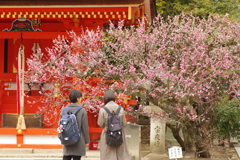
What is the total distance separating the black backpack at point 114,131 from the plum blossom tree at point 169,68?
2.90 metres

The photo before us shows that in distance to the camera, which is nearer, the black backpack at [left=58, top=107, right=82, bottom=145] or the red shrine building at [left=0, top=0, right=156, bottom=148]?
the black backpack at [left=58, top=107, right=82, bottom=145]

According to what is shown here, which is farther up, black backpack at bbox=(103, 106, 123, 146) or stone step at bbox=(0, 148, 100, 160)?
black backpack at bbox=(103, 106, 123, 146)

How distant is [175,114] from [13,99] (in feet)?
15.1

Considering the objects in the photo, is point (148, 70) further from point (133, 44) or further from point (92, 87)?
point (92, 87)

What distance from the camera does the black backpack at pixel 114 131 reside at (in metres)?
7.55

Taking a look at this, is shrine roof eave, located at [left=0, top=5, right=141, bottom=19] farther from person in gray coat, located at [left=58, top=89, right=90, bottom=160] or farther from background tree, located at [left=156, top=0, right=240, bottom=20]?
background tree, located at [left=156, top=0, right=240, bottom=20]

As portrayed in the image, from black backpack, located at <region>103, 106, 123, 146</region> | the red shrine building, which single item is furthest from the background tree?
black backpack, located at <region>103, 106, 123, 146</region>

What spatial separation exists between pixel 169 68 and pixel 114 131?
13.5 feet

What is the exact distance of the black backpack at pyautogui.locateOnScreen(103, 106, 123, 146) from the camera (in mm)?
7552

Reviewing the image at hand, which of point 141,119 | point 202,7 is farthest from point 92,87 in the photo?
point 202,7

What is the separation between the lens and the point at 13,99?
1300 cm

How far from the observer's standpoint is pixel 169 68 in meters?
11.3

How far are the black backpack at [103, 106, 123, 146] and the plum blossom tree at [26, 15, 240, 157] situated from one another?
2.90 metres

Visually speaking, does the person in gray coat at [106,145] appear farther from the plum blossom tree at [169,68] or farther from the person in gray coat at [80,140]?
the plum blossom tree at [169,68]
